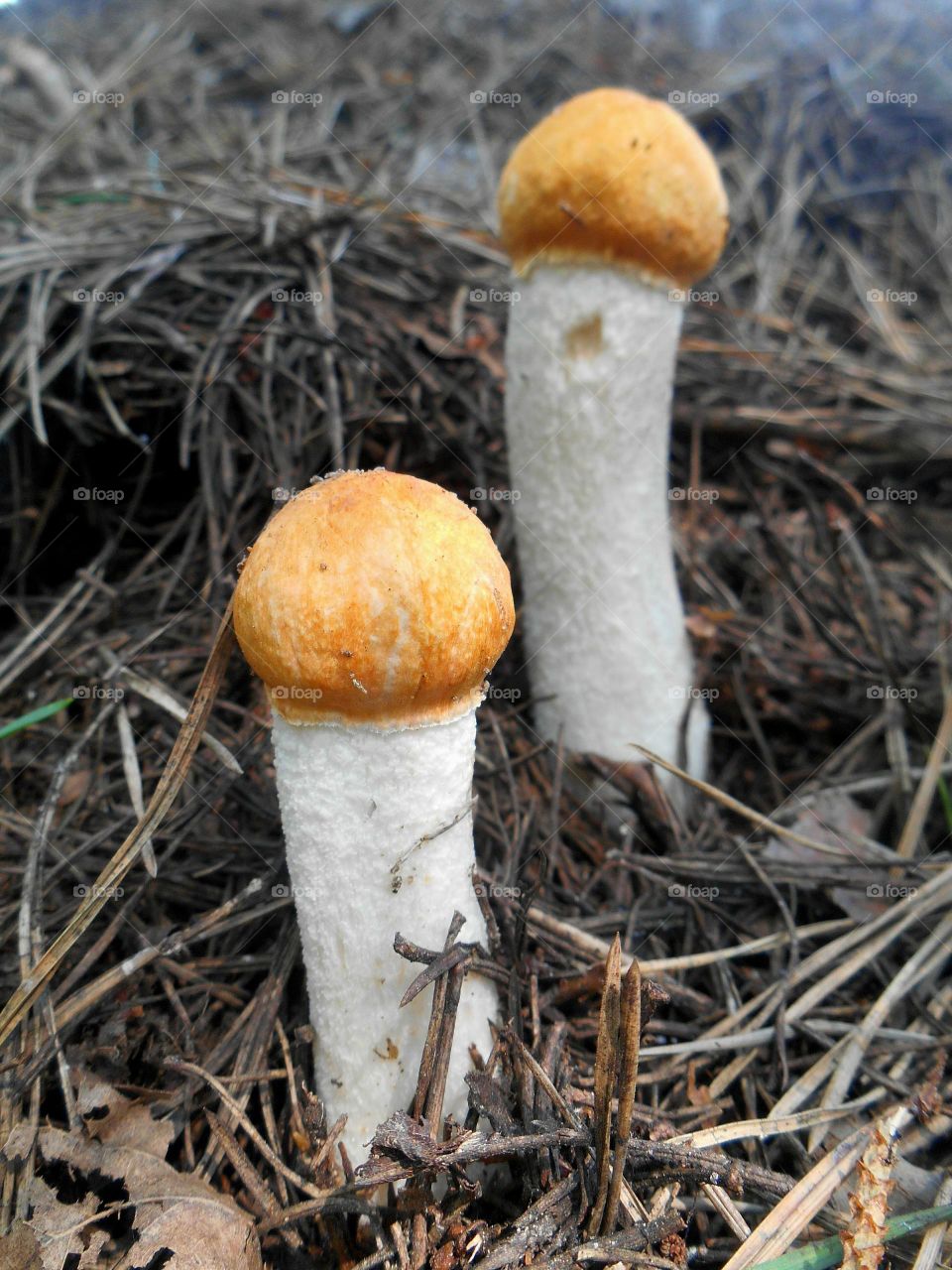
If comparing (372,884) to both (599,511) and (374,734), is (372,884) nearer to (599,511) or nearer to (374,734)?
(374,734)

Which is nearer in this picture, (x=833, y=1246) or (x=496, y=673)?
(x=833, y=1246)

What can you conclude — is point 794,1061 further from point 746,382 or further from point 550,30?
point 550,30

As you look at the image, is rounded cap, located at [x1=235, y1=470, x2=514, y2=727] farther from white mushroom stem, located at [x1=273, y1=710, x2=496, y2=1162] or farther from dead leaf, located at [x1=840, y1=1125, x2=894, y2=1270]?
dead leaf, located at [x1=840, y1=1125, x2=894, y2=1270]

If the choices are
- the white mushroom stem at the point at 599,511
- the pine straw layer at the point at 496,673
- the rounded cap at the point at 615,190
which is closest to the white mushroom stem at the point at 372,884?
the pine straw layer at the point at 496,673

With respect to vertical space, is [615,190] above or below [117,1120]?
above

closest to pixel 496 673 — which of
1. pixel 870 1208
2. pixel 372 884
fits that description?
pixel 372 884

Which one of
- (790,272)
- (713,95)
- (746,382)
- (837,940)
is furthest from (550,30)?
(837,940)

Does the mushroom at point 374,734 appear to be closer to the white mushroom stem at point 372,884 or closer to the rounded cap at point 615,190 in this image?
the white mushroom stem at point 372,884

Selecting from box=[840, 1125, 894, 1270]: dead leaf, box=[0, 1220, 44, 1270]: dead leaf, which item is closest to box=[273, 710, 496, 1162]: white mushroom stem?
box=[0, 1220, 44, 1270]: dead leaf
